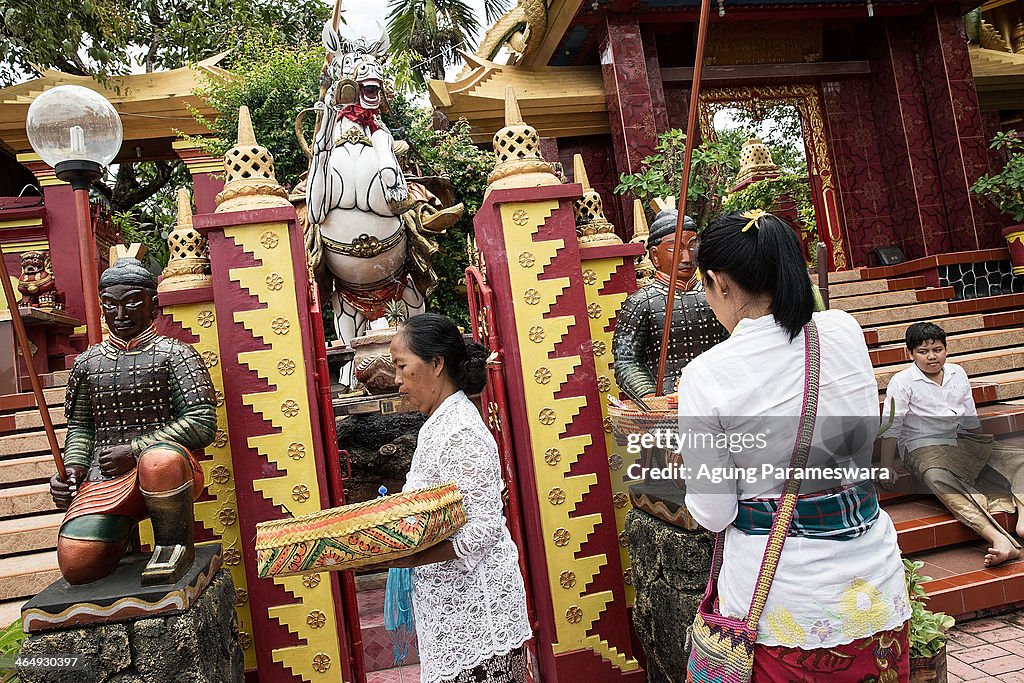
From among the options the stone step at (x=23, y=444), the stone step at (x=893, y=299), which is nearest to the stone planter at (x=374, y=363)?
the stone step at (x=23, y=444)

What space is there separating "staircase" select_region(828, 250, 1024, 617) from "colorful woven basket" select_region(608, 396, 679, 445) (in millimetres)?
2344

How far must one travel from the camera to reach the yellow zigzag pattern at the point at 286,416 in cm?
331

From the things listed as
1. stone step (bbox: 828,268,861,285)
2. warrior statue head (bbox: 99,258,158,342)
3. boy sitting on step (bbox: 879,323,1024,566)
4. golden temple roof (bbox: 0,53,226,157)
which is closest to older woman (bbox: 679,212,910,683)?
warrior statue head (bbox: 99,258,158,342)

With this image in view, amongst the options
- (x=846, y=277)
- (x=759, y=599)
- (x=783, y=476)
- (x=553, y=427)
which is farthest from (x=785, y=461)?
(x=846, y=277)

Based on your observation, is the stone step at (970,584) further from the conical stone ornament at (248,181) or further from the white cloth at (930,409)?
the conical stone ornament at (248,181)

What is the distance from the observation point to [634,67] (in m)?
9.26

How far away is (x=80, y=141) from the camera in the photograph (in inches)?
136

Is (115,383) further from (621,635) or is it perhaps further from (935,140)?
(935,140)

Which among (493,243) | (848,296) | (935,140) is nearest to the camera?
(493,243)

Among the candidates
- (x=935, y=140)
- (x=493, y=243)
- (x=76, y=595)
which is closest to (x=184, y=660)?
(x=76, y=595)

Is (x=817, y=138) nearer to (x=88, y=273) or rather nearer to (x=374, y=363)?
(x=374, y=363)

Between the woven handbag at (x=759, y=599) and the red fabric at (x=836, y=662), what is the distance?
4 cm

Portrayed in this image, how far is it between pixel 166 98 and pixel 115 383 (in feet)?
29.6

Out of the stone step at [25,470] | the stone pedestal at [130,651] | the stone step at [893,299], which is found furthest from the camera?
the stone step at [893,299]
